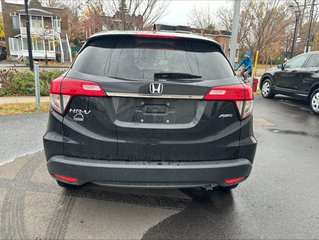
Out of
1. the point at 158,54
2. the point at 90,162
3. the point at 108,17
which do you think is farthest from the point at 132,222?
the point at 108,17

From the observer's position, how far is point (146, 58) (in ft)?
7.76

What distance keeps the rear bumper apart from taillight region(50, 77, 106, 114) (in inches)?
18.3

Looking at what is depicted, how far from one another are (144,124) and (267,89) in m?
9.36

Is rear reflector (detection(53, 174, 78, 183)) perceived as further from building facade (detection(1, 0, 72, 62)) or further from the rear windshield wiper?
building facade (detection(1, 0, 72, 62))

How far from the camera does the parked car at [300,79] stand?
795cm

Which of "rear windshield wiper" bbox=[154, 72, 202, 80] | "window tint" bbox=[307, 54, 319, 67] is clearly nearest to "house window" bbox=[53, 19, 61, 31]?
"window tint" bbox=[307, 54, 319, 67]

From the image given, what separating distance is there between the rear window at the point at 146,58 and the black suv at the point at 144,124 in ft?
0.03

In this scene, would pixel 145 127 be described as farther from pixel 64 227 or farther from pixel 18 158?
pixel 18 158

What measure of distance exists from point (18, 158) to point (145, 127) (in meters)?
2.85

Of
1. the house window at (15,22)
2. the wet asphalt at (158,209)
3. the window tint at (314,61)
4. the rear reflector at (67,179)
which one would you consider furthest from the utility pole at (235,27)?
the house window at (15,22)

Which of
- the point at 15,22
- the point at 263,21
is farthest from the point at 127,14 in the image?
the point at 15,22

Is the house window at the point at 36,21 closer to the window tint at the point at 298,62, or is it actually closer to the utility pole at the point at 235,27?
the utility pole at the point at 235,27

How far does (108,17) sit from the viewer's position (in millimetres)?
10539

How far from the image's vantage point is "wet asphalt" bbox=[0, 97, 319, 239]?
2459 millimetres
